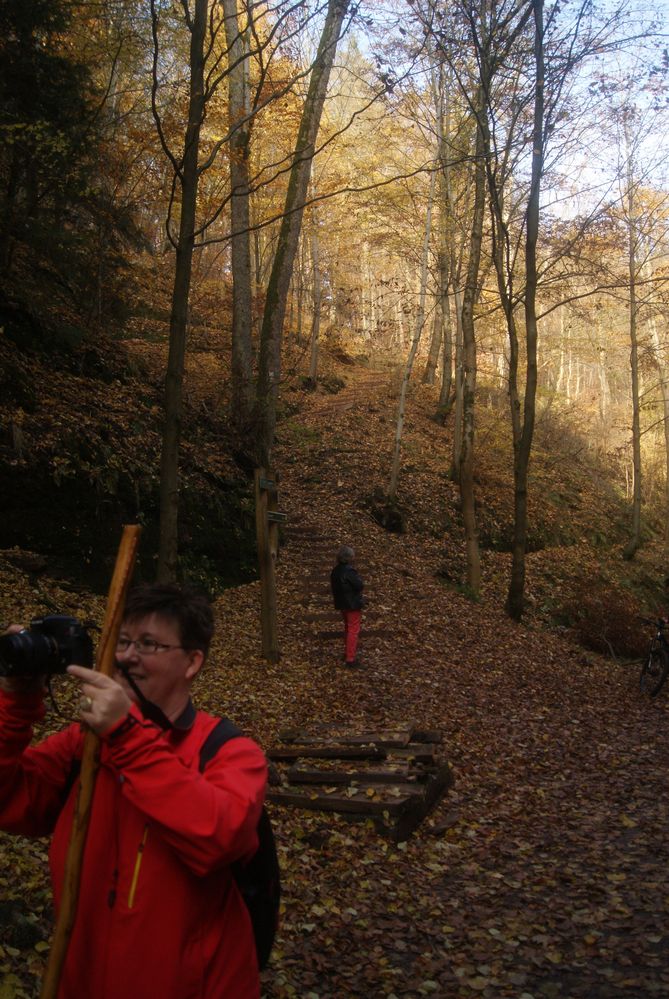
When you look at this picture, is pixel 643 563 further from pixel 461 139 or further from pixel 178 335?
pixel 178 335

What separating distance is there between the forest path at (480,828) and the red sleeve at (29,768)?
2.61 meters

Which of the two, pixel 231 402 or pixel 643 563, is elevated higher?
pixel 231 402

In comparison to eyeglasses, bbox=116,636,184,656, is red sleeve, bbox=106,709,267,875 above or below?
below

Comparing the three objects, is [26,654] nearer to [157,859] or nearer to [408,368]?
[157,859]

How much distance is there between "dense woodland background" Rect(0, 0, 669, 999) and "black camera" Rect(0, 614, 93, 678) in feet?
8.09

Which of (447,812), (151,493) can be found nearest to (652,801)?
(447,812)

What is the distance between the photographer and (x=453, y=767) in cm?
739

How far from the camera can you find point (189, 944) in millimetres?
1699

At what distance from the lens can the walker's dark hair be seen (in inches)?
80.1

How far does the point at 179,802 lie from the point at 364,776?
195 inches

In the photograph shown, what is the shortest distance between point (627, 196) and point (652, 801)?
19.5m

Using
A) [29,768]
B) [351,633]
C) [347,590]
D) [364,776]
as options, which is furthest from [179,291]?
[29,768]

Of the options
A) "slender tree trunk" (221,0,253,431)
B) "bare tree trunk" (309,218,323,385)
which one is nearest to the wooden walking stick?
"slender tree trunk" (221,0,253,431)

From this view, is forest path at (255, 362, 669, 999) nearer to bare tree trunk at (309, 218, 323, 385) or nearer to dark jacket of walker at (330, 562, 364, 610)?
dark jacket of walker at (330, 562, 364, 610)
